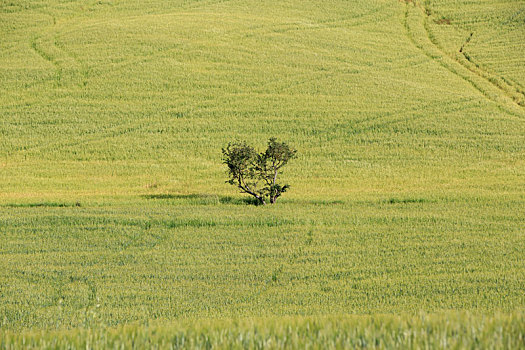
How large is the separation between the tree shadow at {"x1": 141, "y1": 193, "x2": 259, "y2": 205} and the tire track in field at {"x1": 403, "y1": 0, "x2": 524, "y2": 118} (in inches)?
849

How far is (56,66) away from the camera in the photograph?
43.2 meters

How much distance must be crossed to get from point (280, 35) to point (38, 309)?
41469 mm

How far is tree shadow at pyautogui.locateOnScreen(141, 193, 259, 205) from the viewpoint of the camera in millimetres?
24391

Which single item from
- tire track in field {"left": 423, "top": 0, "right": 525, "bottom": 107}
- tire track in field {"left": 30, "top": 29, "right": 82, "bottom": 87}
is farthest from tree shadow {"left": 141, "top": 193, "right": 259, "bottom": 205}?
tire track in field {"left": 423, "top": 0, "right": 525, "bottom": 107}

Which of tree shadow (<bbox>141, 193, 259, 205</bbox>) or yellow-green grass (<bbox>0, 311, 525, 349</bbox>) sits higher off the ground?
tree shadow (<bbox>141, 193, 259, 205</bbox>)

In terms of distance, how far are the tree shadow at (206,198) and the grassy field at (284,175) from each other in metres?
0.19


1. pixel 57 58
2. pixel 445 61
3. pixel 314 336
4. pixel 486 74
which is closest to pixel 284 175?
pixel 486 74

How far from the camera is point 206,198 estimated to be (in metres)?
24.5

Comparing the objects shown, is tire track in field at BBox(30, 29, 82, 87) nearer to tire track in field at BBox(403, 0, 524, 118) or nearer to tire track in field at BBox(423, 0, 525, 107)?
tire track in field at BBox(403, 0, 524, 118)

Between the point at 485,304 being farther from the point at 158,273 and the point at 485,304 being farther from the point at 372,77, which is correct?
the point at 372,77

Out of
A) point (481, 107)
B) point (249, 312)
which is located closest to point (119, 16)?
point (481, 107)

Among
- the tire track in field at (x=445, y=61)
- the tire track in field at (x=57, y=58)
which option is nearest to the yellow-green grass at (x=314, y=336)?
the tire track in field at (x=445, y=61)

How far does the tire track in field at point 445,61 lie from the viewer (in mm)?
40094

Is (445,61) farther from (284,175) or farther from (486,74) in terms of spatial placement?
(284,175)
